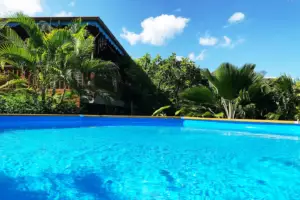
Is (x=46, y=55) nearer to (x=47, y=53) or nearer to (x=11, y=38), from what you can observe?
(x=47, y=53)

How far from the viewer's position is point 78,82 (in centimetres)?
926

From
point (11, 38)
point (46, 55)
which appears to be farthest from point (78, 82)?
point (11, 38)

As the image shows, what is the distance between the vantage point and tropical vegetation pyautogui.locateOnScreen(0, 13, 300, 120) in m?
8.36

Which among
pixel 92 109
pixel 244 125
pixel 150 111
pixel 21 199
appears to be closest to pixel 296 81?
pixel 244 125

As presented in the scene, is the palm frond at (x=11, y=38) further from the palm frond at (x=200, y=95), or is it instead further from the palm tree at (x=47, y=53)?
the palm frond at (x=200, y=95)

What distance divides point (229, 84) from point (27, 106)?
8.68 meters

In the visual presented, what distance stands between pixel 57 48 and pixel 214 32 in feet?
33.9

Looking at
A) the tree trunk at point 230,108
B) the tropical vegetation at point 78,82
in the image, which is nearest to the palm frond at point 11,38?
the tropical vegetation at point 78,82

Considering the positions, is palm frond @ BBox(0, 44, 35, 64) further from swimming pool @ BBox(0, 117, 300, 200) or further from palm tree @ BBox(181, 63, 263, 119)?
palm tree @ BBox(181, 63, 263, 119)

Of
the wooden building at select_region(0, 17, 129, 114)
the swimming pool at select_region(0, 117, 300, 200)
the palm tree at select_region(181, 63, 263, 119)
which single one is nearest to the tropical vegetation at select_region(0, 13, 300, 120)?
the palm tree at select_region(181, 63, 263, 119)

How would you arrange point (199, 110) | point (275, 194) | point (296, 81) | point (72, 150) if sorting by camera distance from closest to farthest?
point (275, 194), point (72, 150), point (296, 81), point (199, 110)

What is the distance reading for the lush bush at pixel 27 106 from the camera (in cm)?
805

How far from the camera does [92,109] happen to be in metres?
12.6

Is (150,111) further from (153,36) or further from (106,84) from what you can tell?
(153,36)
